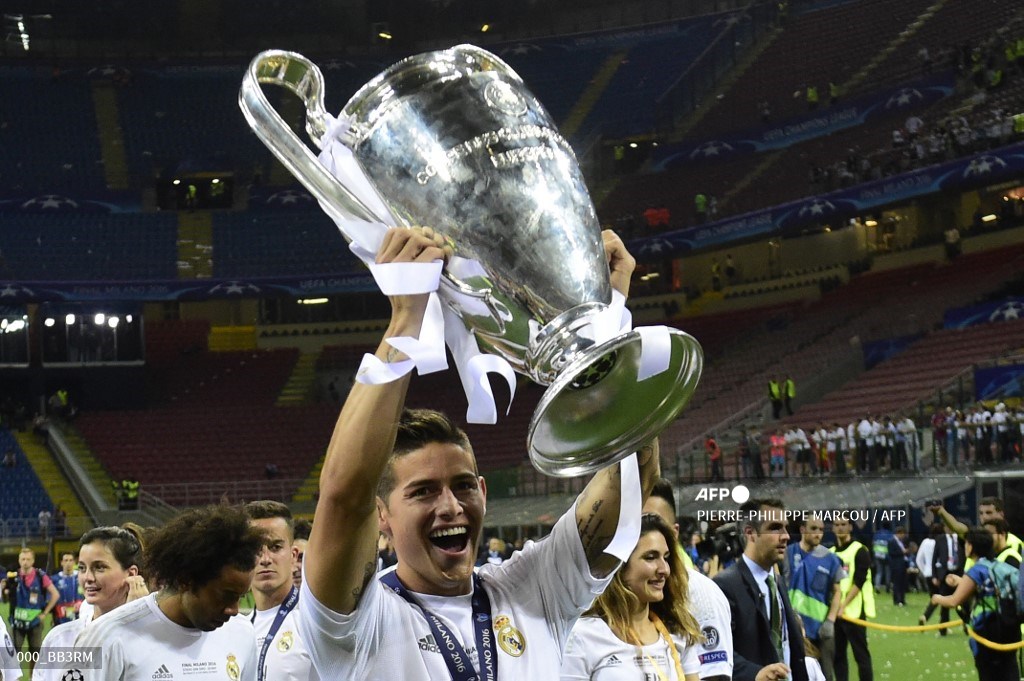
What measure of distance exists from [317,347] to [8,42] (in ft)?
36.0

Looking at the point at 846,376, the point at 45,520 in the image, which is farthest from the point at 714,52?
the point at 45,520

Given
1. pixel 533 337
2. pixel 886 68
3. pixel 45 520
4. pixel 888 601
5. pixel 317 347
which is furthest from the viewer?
pixel 317 347

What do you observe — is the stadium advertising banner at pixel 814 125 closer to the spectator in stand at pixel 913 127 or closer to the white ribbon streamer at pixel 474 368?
the spectator in stand at pixel 913 127

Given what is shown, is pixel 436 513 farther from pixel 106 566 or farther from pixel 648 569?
pixel 106 566

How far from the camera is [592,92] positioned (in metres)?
32.3

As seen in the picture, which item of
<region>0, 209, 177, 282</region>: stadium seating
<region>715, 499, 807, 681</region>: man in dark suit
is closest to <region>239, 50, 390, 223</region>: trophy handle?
<region>715, 499, 807, 681</region>: man in dark suit

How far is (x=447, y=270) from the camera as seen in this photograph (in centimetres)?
185

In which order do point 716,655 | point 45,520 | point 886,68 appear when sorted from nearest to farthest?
point 716,655 → point 45,520 → point 886,68

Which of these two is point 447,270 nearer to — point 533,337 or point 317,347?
point 533,337

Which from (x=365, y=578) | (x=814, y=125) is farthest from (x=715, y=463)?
(x=365, y=578)

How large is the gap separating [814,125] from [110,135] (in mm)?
16522

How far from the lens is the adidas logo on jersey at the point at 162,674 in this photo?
3.56m

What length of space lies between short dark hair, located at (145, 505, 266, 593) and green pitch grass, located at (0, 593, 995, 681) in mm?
7013

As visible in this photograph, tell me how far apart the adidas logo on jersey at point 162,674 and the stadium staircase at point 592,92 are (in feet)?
92.9
